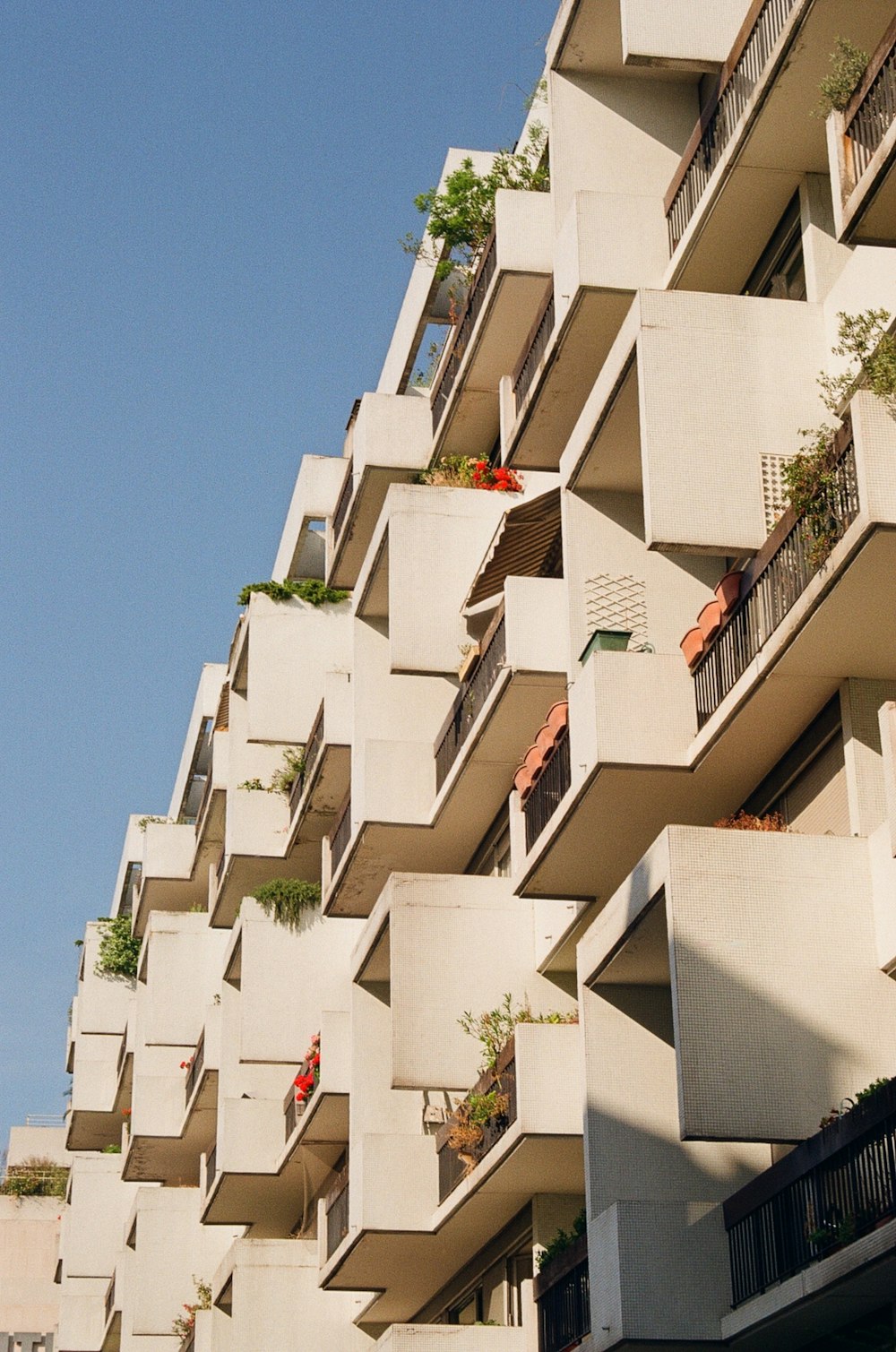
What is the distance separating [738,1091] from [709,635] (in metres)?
4.00

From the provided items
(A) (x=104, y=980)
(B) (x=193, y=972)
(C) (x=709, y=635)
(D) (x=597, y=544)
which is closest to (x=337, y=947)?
(B) (x=193, y=972)

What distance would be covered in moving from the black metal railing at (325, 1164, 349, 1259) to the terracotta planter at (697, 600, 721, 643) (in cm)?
1153

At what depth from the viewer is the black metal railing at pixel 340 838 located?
29406 mm

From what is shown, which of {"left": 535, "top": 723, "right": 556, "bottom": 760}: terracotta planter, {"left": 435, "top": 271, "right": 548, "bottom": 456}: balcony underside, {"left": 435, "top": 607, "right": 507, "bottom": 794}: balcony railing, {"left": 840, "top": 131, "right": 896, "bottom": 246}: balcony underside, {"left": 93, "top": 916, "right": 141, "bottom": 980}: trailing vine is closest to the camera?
{"left": 840, "top": 131, "right": 896, "bottom": 246}: balcony underside

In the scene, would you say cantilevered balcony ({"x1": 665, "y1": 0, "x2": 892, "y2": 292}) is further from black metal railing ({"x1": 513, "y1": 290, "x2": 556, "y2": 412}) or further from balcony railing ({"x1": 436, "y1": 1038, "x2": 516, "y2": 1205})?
balcony railing ({"x1": 436, "y1": 1038, "x2": 516, "y2": 1205})

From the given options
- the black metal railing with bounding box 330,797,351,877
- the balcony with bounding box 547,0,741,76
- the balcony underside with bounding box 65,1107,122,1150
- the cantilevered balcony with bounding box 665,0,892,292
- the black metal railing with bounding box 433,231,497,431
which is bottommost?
the black metal railing with bounding box 330,797,351,877

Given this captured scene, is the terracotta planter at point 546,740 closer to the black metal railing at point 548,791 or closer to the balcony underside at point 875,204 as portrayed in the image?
the black metal railing at point 548,791

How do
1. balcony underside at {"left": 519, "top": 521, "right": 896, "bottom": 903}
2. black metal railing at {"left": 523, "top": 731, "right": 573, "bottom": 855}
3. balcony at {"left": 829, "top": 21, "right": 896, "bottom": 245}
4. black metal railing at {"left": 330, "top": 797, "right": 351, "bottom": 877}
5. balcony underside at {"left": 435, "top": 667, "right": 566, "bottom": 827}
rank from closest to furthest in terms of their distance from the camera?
1. balcony at {"left": 829, "top": 21, "right": 896, "bottom": 245}
2. balcony underside at {"left": 519, "top": 521, "right": 896, "bottom": 903}
3. black metal railing at {"left": 523, "top": 731, "right": 573, "bottom": 855}
4. balcony underside at {"left": 435, "top": 667, "right": 566, "bottom": 827}
5. black metal railing at {"left": 330, "top": 797, "right": 351, "bottom": 877}

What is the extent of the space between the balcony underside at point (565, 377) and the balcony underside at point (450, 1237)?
7.51 m

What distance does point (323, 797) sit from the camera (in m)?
33.8

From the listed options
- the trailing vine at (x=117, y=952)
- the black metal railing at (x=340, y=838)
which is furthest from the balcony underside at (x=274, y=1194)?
the trailing vine at (x=117, y=952)

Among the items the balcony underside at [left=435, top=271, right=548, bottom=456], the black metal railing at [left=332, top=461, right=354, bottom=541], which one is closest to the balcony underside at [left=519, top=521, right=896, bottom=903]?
the balcony underside at [left=435, top=271, right=548, bottom=456]

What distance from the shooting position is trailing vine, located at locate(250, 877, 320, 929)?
34.8 m

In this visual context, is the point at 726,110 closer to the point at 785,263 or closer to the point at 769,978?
the point at 785,263
